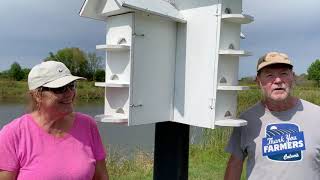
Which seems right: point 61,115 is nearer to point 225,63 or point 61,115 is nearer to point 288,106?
point 225,63

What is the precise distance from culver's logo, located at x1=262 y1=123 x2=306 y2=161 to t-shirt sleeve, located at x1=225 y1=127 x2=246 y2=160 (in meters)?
0.18

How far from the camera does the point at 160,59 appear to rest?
250cm

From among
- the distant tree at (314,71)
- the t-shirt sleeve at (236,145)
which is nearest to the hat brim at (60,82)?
the t-shirt sleeve at (236,145)

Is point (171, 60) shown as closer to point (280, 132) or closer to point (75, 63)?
point (280, 132)

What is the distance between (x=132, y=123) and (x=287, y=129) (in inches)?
34.3

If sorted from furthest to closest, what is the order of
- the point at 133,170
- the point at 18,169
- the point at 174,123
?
the point at 133,170
the point at 174,123
the point at 18,169

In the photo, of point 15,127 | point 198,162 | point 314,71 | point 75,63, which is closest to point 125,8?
point 15,127

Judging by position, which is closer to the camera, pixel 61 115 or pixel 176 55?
pixel 61 115

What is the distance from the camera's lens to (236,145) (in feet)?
8.14

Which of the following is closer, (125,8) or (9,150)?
(9,150)

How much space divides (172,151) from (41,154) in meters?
0.94

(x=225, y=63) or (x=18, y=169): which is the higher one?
(x=225, y=63)

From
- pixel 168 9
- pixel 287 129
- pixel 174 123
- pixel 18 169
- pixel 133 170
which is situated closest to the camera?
pixel 18 169

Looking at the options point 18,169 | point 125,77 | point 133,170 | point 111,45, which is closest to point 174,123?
point 125,77
